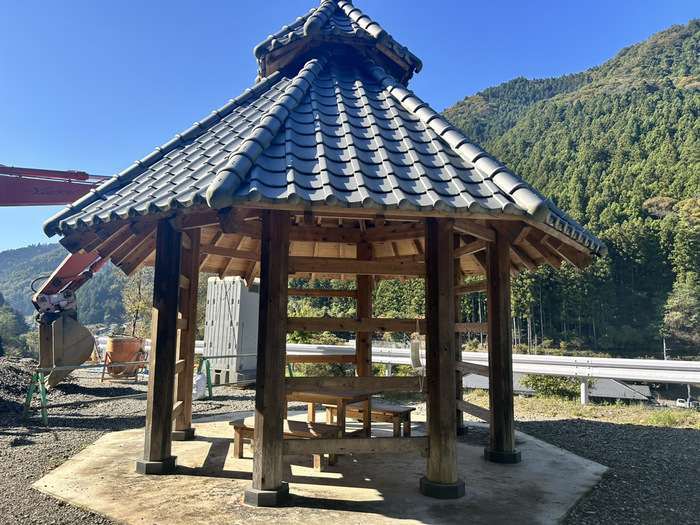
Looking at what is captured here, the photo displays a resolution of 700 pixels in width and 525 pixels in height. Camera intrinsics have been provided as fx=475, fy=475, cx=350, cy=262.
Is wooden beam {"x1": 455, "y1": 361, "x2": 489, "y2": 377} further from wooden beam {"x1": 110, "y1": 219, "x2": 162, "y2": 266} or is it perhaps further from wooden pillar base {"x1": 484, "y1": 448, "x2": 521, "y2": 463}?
wooden beam {"x1": 110, "y1": 219, "x2": 162, "y2": 266}

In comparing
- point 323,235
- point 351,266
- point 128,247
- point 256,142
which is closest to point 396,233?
point 323,235

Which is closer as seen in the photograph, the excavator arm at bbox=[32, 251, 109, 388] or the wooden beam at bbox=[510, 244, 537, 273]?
the wooden beam at bbox=[510, 244, 537, 273]

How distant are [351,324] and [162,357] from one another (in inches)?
78.9

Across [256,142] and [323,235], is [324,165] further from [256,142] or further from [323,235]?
[323,235]

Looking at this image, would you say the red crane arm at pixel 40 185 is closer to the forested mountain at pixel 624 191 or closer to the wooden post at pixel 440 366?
the wooden post at pixel 440 366

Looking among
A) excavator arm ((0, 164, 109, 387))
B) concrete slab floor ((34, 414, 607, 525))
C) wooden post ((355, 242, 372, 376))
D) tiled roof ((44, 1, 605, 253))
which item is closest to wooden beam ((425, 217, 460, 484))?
concrete slab floor ((34, 414, 607, 525))

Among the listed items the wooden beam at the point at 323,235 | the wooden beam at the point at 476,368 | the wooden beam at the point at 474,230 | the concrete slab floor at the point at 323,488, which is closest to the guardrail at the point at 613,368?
the wooden beam at the point at 476,368

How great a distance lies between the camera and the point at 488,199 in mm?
3998

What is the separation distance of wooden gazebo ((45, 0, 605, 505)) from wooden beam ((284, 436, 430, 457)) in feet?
Answer: 0.04

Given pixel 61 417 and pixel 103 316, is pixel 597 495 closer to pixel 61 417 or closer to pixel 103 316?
pixel 61 417

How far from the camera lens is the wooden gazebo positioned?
Answer: 3.90 meters

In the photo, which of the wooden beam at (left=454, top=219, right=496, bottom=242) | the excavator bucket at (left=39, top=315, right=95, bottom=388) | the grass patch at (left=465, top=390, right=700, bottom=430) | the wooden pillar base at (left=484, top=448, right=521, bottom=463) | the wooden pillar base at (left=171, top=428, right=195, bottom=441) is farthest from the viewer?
the excavator bucket at (left=39, top=315, right=95, bottom=388)

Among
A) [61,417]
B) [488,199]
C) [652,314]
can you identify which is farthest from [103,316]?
[488,199]

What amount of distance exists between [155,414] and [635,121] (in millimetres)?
106017
